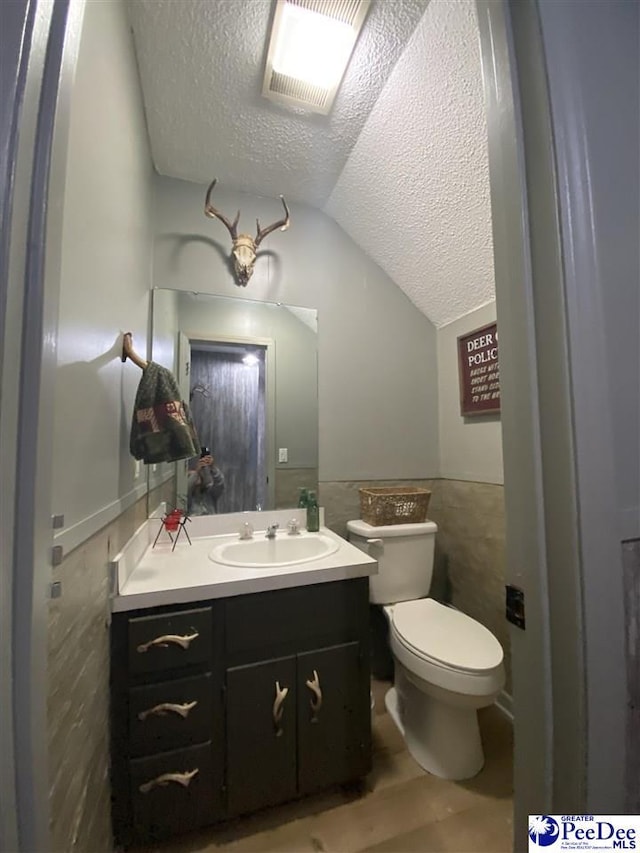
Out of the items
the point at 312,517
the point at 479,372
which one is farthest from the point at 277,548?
the point at 479,372

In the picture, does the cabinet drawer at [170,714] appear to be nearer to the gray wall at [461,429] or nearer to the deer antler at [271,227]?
the gray wall at [461,429]

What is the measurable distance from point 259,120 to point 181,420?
1289 millimetres

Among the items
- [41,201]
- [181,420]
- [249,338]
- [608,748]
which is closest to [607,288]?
[608,748]

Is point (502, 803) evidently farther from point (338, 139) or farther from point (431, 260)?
Result: point (338, 139)

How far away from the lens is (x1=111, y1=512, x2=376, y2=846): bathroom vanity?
982mm

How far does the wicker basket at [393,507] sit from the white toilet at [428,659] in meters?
0.04

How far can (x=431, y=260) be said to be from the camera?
5.63 feet

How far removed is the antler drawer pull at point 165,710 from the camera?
0.99 meters

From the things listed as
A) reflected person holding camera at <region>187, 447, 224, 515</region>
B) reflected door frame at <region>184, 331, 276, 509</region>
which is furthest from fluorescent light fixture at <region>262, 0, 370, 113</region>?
reflected person holding camera at <region>187, 447, 224, 515</region>

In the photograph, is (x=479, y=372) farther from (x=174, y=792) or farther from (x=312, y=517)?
(x=174, y=792)

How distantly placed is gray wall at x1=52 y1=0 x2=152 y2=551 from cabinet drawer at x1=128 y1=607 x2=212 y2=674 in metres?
0.36

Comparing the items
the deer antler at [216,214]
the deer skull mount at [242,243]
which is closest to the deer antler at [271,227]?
the deer skull mount at [242,243]

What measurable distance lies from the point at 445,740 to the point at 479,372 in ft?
5.33

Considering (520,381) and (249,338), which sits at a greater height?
(249,338)
